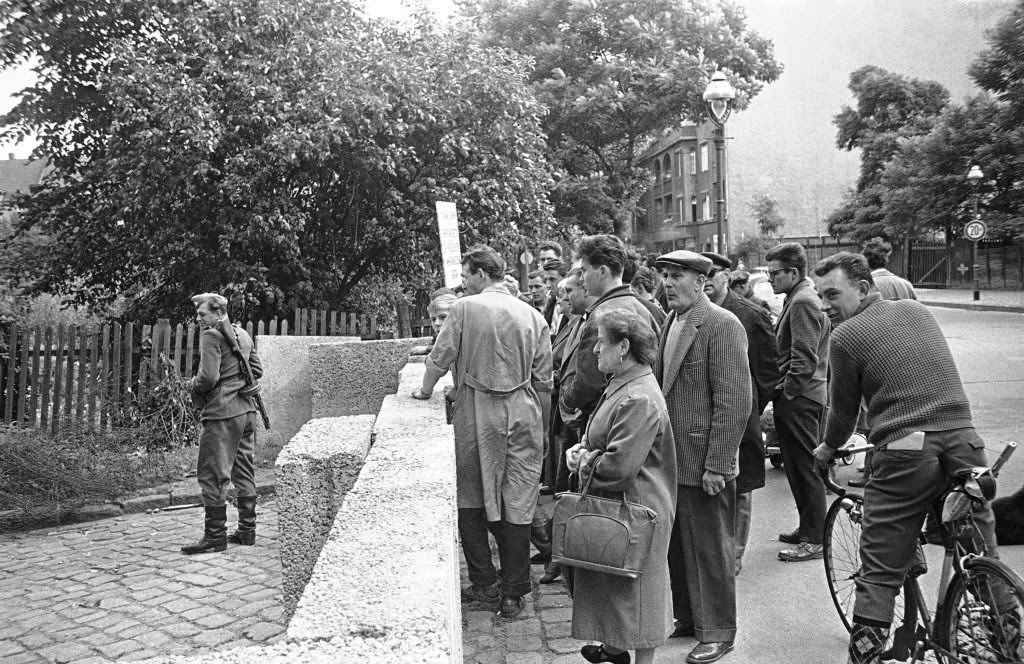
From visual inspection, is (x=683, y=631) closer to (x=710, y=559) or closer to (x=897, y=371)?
(x=710, y=559)

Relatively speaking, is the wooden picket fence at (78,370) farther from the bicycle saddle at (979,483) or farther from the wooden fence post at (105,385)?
the bicycle saddle at (979,483)

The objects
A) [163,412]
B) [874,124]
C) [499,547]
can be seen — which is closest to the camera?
[499,547]

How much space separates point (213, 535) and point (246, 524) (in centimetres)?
31

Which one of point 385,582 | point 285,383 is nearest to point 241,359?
point 285,383

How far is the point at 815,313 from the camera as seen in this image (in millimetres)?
5781

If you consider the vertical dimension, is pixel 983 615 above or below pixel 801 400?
below

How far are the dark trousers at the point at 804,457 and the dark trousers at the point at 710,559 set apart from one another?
1695 millimetres

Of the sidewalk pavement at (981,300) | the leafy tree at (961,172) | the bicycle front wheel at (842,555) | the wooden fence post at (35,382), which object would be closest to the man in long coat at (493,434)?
the bicycle front wheel at (842,555)

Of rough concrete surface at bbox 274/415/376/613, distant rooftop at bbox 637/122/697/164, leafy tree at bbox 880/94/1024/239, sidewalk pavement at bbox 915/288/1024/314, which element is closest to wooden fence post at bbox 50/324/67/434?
rough concrete surface at bbox 274/415/376/613

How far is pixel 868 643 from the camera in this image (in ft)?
11.1

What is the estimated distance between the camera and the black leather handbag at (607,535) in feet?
11.1

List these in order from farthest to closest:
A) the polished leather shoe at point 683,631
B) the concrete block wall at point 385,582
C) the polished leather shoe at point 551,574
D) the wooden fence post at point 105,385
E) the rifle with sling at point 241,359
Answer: the wooden fence post at point 105,385 < the rifle with sling at point 241,359 < the polished leather shoe at point 551,574 < the polished leather shoe at point 683,631 < the concrete block wall at point 385,582

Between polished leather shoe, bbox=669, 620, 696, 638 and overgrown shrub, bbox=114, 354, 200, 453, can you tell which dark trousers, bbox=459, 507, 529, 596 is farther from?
overgrown shrub, bbox=114, 354, 200, 453

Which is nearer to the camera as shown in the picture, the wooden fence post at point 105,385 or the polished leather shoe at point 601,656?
the polished leather shoe at point 601,656
